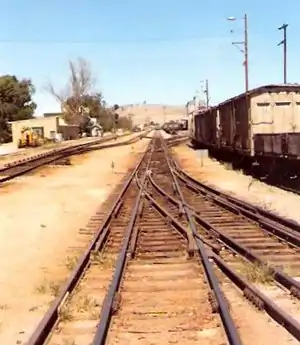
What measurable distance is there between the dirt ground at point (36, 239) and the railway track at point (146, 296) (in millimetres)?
382

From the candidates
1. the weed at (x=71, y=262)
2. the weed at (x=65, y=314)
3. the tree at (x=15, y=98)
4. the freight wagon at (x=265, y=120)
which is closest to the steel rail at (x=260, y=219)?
the weed at (x=71, y=262)

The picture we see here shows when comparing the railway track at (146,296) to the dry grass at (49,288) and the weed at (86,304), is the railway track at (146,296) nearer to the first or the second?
the weed at (86,304)

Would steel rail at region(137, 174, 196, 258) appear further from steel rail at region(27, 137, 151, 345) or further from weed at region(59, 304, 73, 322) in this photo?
weed at region(59, 304, 73, 322)

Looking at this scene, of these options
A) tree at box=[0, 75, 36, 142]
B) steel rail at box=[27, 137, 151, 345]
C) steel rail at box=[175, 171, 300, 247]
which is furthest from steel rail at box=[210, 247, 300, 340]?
tree at box=[0, 75, 36, 142]

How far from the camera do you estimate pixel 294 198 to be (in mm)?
18250

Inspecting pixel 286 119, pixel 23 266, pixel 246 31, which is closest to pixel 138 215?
pixel 23 266

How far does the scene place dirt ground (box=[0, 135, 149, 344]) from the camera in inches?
291

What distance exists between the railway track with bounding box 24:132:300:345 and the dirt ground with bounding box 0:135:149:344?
382mm

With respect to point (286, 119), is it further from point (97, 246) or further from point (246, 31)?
point (246, 31)

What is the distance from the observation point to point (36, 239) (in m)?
12.6

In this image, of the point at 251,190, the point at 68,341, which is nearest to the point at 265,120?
the point at 251,190

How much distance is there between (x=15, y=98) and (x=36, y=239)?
332 feet

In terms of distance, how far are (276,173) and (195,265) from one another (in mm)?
15113

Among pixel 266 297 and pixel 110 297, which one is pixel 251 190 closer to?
pixel 266 297
